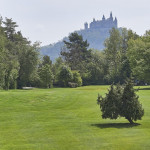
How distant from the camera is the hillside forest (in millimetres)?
68562

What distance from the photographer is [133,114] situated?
68.9ft

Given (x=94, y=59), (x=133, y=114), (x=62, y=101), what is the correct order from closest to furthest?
(x=133, y=114)
(x=62, y=101)
(x=94, y=59)

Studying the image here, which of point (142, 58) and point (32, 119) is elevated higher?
point (142, 58)

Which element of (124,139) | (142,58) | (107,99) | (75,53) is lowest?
(124,139)

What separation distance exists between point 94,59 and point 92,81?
16.8 m

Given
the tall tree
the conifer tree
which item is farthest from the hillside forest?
the conifer tree

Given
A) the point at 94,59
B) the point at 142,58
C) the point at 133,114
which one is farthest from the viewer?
the point at 94,59

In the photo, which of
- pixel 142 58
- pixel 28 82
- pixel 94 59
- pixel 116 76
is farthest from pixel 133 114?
pixel 94 59

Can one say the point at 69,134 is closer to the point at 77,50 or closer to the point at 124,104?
the point at 124,104

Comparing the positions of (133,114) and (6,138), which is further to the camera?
(133,114)

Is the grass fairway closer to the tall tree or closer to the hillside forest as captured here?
the hillside forest

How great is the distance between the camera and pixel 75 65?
119188 mm

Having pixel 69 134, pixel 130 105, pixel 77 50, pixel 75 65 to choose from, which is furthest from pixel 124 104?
pixel 77 50

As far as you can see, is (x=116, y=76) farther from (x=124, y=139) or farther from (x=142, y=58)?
(x=124, y=139)
